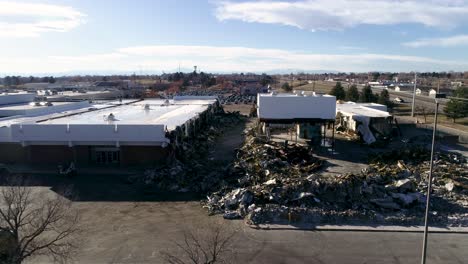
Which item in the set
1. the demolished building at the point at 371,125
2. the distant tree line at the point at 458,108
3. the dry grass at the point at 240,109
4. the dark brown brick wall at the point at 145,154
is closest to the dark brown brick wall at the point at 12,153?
the dark brown brick wall at the point at 145,154

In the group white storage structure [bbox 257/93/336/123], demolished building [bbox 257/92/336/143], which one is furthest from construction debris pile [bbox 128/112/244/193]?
white storage structure [bbox 257/93/336/123]

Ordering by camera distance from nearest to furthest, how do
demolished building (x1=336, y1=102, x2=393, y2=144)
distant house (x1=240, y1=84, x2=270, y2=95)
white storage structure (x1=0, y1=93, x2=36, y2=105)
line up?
demolished building (x1=336, y1=102, x2=393, y2=144), white storage structure (x1=0, y1=93, x2=36, y2=105), distant house (x1=240, y1=84, x2=270, y2=95)

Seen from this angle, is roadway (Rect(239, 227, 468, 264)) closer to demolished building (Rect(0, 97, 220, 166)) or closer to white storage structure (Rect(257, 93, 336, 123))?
demolished building (Rect(0, 97, 220, 166))

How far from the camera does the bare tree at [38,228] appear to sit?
13.2 metres

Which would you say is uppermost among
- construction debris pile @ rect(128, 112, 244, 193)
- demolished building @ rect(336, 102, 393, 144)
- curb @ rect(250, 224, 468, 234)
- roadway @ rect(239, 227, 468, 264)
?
demolished building @ rect(336, 102, 393, 144)

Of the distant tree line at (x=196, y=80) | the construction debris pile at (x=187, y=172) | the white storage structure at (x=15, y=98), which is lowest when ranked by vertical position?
the construction debris pile at (x=187, y=172)

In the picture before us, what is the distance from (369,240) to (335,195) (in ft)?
15.9

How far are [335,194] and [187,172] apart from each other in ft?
39.1

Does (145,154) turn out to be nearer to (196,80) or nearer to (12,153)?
(12,153)

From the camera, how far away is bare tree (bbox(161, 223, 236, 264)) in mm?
16578

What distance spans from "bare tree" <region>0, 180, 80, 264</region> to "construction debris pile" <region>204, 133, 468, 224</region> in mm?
8597

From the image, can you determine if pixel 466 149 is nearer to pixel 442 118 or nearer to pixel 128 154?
pixel 442 118

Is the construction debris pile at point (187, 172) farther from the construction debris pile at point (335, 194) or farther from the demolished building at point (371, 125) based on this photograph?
the demolished building at point (371, 125)

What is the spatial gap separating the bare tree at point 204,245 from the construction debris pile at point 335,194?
213cm
